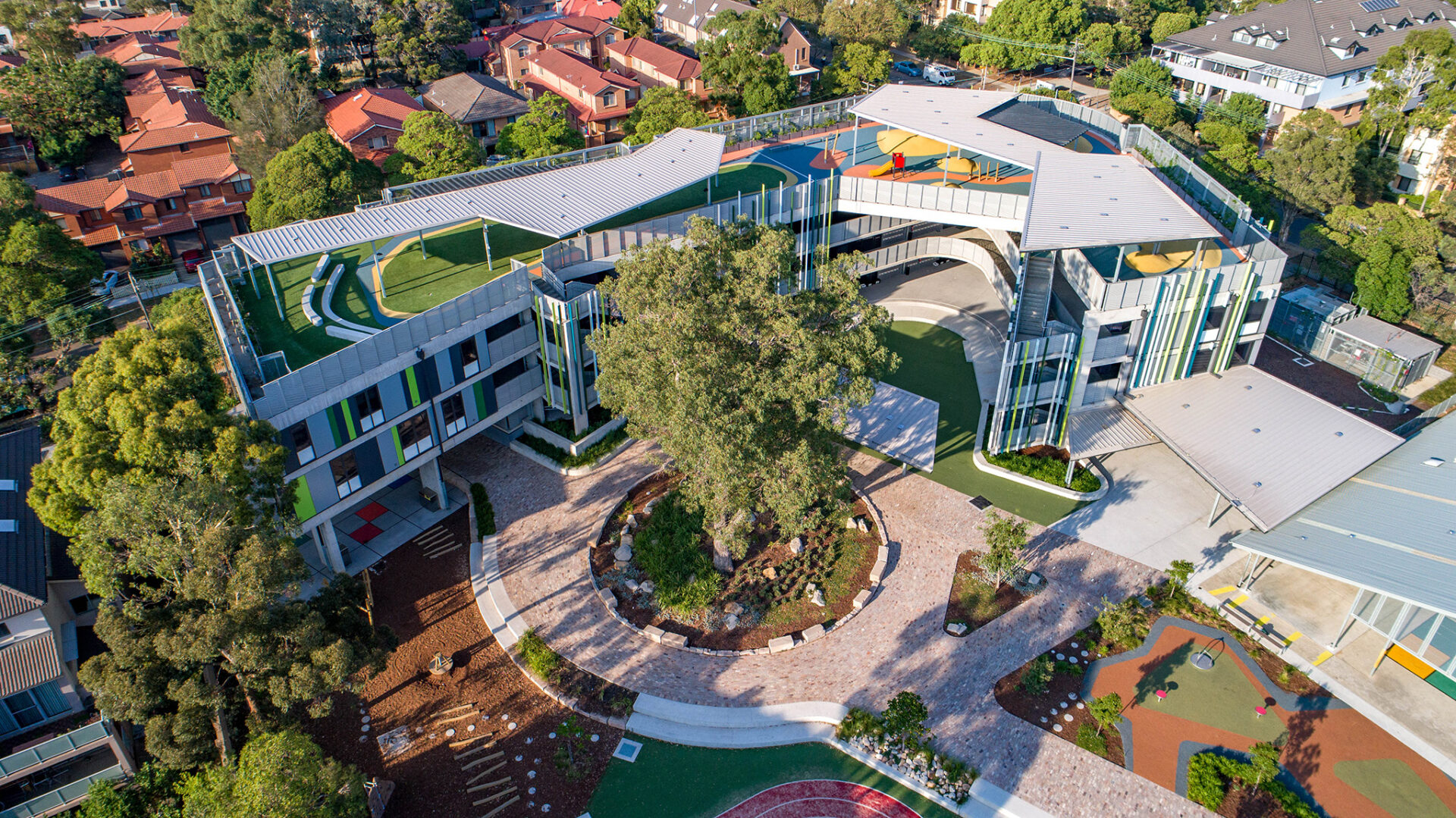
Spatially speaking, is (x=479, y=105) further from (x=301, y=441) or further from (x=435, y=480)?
(x=301, y=441)

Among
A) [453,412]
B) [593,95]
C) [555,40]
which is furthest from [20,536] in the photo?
[555,40]

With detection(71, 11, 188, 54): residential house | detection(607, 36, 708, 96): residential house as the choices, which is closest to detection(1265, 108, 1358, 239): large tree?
detection(607, 36, 708, 96): residential house

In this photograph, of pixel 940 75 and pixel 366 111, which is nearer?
pixel 366 111

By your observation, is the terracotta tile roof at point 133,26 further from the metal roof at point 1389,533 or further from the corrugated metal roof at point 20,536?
the metal roof at point 1389,533

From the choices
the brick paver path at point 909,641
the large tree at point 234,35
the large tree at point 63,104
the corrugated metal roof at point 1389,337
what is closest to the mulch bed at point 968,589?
the brick paver path at point 909,641

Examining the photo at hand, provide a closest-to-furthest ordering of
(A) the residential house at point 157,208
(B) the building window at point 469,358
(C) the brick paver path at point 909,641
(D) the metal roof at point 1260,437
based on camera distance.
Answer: (C) the brick paver path at point 909,641 → (D) the metal roof at point 1260,437 → (B) the building window at point 469,358 → (A) the residential house at point 157,208

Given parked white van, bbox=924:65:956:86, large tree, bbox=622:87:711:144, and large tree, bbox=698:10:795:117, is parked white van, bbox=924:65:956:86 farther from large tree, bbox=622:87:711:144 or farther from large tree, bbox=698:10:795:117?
large tree, bbox=622:87:711:144
